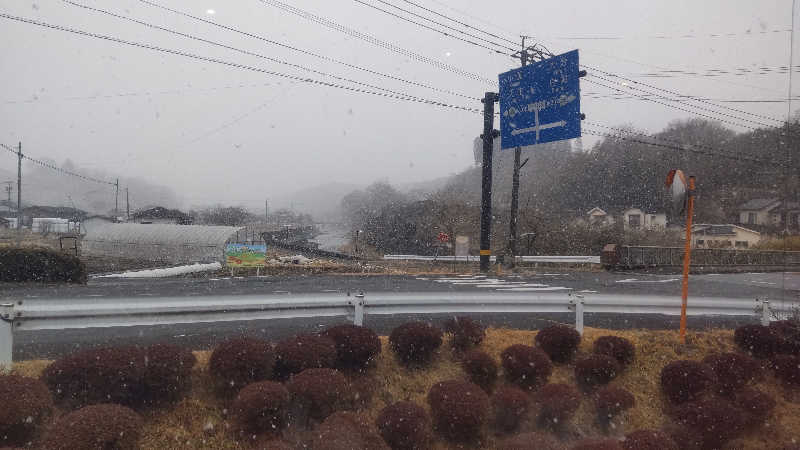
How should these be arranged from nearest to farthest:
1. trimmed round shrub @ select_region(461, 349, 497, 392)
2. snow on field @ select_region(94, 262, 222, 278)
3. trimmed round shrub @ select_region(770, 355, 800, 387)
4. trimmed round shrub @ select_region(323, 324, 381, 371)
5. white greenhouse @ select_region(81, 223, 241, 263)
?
trimmed round shrub @ select_region(323, 324, 381, 371), trimmed round shrub @ select_region(461, 349, 497, 392), trimmed round shrub @ select_region(770, 355, 800, 387), snow on field @ select_region(94, 262, 222, 278), white greenhouse @ select_region(81, 223, 241, 263)

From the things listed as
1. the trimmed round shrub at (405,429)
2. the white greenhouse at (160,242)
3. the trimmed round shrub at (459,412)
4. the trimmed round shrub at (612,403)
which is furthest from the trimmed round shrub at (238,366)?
the white greenhouse at (160,242)

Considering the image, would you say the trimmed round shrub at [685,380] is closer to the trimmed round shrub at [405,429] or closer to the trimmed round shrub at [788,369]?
the trimmed round shrub at [788,369]

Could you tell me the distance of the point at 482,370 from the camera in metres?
5.67

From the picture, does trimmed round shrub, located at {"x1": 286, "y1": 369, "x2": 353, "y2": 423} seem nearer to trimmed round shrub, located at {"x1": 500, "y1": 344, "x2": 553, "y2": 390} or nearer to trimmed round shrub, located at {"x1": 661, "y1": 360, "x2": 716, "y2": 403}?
trimmed round shrub, located at {"x1": 500, "y1": 344, "x2": 553, "y2": 390}

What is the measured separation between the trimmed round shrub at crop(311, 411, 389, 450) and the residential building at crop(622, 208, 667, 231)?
34.1 meters

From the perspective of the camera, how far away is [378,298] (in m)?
6.20

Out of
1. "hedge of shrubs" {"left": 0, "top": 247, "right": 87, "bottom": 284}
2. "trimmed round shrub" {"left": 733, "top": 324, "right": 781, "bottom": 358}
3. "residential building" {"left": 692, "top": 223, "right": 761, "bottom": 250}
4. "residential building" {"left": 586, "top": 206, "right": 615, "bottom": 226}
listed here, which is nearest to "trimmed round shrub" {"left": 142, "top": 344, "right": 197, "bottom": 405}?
"trimmed round shrub" {"left": 733, "top": 324, "right": 781, "bottom": 358}

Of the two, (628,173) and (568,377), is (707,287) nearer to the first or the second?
(568,377)

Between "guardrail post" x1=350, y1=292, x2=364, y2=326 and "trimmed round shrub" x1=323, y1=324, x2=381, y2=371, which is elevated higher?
"guardrail post" x1=350, y1=292, x2=364, y2=326

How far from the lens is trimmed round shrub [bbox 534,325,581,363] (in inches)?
247

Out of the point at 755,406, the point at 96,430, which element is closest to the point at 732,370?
the point at 755,406

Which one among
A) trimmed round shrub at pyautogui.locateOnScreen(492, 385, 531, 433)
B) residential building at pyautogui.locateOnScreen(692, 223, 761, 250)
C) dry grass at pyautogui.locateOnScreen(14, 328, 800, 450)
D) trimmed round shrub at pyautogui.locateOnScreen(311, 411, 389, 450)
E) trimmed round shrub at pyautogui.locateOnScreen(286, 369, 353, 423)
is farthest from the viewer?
residential building at pyautogui.locateOnScreen(692, 223, 761, 250)

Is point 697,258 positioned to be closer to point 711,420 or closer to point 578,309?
point 578,309

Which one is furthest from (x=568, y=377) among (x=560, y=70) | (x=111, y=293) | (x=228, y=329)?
(x=111, y=293)
